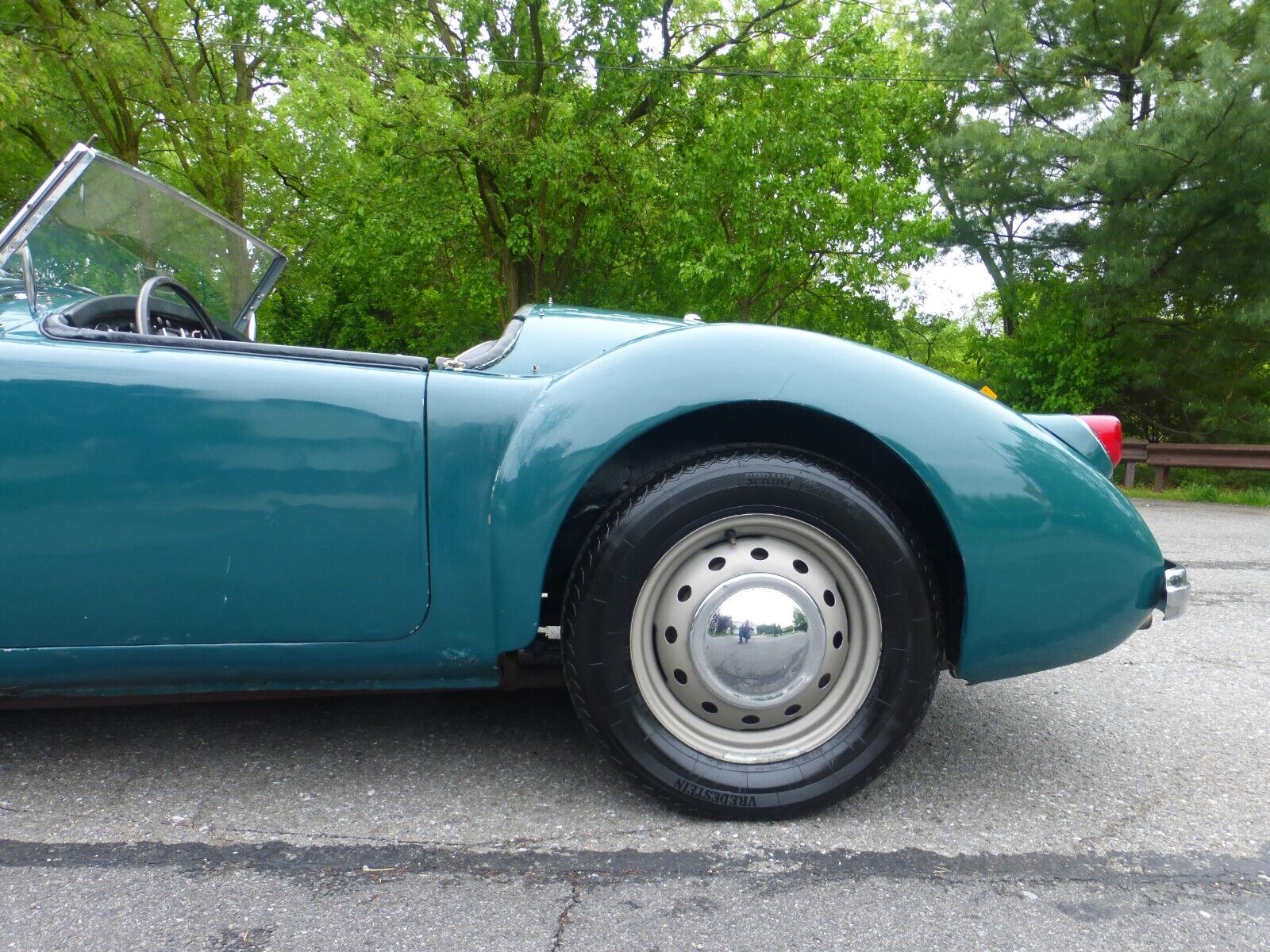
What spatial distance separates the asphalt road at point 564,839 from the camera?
151cm

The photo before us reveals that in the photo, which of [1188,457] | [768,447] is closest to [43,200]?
[768,447]

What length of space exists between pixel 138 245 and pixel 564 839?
7.25ft

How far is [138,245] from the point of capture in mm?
2746

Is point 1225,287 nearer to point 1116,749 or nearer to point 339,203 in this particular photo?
point 1116,749

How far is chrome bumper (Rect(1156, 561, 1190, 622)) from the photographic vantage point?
193 cm

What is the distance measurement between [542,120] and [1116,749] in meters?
12.8

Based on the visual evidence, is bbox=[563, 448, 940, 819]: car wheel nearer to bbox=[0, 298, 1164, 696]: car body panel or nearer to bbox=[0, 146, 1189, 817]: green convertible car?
bbox=[0, 146, 1189, 817]: green convertible car

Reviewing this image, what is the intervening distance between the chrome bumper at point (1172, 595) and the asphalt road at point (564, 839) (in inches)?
17.8

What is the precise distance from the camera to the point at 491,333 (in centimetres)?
1820

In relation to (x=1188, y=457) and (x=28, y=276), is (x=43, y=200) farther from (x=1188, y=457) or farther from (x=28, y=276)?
(x=1188, y=457)

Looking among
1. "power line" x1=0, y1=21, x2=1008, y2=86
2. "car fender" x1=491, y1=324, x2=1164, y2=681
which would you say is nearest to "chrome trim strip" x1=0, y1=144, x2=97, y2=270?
"car fender" x1=491, y1=324, x2=1164, y2=681

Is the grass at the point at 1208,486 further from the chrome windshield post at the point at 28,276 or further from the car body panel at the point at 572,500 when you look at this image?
the chrome windshield post at the point at 28,276

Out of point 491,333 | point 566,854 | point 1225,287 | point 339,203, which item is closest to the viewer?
point 566,854

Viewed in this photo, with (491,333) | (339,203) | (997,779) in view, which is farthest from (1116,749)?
(491,333)
